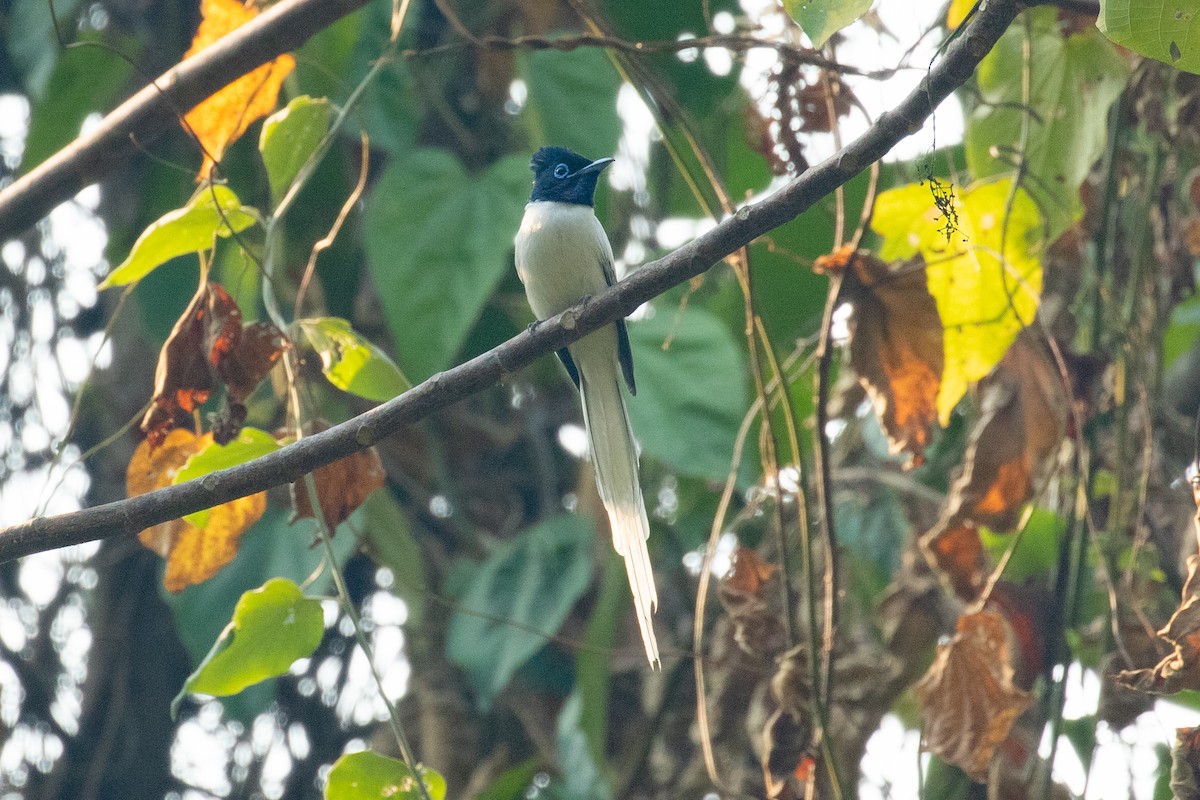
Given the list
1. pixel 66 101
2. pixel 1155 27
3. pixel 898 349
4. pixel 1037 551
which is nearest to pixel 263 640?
pixel 898 349

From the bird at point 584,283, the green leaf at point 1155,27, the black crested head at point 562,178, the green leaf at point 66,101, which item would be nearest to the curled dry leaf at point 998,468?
the bird at point 584,283

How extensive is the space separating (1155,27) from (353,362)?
4.56ft

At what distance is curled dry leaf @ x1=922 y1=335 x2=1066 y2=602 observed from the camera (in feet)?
8.66

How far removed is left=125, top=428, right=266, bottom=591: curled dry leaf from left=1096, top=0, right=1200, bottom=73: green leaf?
162 cm

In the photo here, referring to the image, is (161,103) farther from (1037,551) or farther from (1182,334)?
(1182,334)

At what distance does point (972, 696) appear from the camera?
2.43 m

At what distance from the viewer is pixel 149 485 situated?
2.37 m

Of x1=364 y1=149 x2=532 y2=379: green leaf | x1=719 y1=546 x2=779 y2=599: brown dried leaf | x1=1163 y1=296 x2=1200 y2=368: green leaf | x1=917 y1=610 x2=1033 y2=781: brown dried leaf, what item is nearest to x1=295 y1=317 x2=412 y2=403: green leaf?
x1=719 y1=546 x2=779 y2=599: brown dried leaf

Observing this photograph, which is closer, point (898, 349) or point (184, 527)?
point (184, 527)

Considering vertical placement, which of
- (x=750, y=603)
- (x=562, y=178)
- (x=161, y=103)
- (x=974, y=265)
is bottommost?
(x=750, y=603)

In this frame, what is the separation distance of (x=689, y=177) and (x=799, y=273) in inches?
49.3

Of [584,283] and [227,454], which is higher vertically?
[584,283]

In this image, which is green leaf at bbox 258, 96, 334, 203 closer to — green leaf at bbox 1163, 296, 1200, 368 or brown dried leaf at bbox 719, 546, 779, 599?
brown dried leaf at bbox 719, 546, 779, 599

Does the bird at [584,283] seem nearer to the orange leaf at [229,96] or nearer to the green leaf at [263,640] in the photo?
the green leaf at [263,640]
